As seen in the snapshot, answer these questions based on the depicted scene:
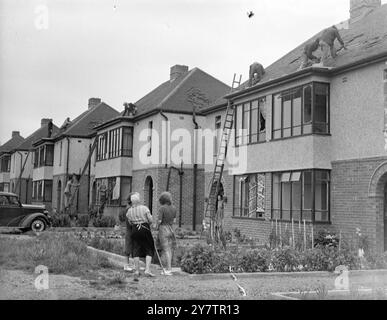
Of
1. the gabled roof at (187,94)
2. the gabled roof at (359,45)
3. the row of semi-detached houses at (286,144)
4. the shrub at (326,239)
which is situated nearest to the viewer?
the shrub at (326,239)

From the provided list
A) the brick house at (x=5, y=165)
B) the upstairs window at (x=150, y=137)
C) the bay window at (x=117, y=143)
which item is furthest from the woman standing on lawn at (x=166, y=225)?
the brick house at (x=5, y=165)

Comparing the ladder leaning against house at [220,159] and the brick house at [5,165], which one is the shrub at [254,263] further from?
the brick house at [5,165]

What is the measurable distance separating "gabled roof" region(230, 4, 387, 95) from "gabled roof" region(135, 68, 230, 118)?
269 inches

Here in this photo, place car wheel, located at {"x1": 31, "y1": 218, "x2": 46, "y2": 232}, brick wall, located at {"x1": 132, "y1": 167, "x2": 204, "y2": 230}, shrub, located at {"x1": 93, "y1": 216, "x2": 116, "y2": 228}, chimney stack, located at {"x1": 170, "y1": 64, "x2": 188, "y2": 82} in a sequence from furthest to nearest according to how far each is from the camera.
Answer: chimney stack, located at {"x1": 170, "y1": 64, "x2": 188, "y2": 82}
brick wall, located at {"x1": 132, "y1": 167, "x2": 204, "y2": 230}
shrub, located at {"x1": 93, "y1": 216, "x2": 116, "y2": 228}
car wheel, located at {"x1": 31, "y1": 218, "x2": 46, "y2": 232}

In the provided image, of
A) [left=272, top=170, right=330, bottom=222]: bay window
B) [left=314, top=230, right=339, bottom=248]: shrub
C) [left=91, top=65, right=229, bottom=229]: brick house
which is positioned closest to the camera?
[left=314, top=230, right=339, bottom=248]: shrub

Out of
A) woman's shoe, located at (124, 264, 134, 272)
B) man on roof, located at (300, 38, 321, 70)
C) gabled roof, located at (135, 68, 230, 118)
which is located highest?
gabled roof, located at (135, 68, 230, 118)

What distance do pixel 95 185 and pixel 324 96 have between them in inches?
878

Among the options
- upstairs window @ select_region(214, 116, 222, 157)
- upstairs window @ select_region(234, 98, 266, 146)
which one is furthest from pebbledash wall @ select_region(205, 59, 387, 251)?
upstairs window @ select_region(214, 116, 222, 157)

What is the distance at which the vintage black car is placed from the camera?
2341 centimetres

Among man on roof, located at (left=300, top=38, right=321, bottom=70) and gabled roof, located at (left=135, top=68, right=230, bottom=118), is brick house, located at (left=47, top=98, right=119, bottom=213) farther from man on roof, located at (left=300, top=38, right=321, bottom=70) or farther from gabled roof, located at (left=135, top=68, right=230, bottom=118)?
man on roof, located at (left=300, top=38, right=321, bottom=70)

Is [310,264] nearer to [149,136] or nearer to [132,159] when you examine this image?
[149,136]

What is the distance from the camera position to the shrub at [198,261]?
458 inches

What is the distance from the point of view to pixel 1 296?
823 centimetres
